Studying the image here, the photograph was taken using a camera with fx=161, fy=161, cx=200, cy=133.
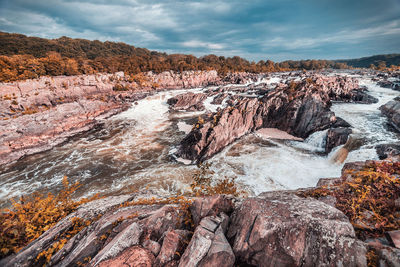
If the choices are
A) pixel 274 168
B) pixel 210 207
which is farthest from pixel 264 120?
pixel 210 207

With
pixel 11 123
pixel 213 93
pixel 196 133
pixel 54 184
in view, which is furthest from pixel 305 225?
pixel 213 93

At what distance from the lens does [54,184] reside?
1573 cm

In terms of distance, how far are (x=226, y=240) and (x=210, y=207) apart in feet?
3.66

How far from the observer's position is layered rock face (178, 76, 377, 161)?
18531mm

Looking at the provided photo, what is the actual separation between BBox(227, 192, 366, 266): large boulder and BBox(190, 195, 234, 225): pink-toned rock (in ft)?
2.38

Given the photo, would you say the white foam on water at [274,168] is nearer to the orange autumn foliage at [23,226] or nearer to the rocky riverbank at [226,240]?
the rocky riverbank at [226,240]

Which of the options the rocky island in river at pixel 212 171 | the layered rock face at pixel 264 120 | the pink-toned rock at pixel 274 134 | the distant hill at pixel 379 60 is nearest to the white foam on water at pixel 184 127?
the rocky island in river at pixel 212 171

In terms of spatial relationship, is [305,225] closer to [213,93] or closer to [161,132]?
[161,132]

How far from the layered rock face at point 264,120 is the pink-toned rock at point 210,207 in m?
12.6

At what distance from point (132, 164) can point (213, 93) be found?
35230 millimetres

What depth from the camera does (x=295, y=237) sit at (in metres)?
3.40

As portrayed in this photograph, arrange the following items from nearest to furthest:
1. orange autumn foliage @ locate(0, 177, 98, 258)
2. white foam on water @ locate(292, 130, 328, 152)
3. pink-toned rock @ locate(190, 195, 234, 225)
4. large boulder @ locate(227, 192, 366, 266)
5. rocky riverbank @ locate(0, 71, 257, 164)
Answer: large boulder @ locate(227, 192, 366, 266), pink-toned rock @ locate(190, 195, 234, 225), orange autumn foliage @ locate(0, 177, 98, 258), white foam on water @ locate(292, 130, 328, 152), rocky riverbank @ locate(0, 71, 257, 164)

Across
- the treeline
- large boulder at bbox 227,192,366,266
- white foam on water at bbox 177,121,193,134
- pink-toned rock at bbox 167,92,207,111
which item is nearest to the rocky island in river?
large boulder at bbox 227,192,366,266

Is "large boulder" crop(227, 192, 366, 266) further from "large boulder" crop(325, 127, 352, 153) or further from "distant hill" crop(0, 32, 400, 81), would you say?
"distant hill" crop(0, 32, 400, 81)
